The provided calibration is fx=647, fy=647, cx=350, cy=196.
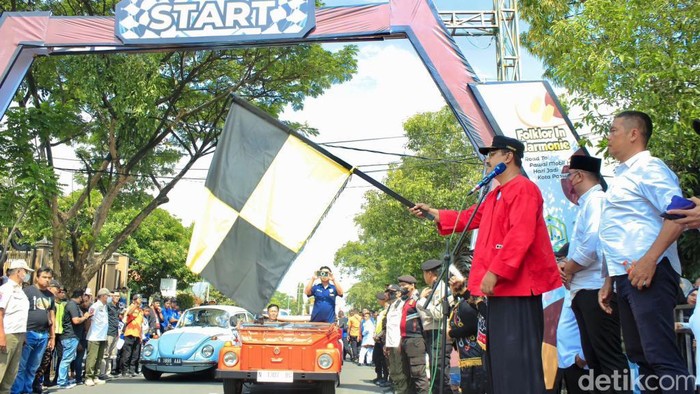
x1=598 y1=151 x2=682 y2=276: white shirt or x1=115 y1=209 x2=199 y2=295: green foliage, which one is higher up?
x1=115 y1=209 x2=199 y2=295: green foliage

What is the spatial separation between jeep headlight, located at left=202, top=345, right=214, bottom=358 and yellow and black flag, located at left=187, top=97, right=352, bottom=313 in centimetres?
788

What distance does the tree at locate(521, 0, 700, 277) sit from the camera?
8.62 m

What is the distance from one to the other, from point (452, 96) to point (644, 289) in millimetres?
5551

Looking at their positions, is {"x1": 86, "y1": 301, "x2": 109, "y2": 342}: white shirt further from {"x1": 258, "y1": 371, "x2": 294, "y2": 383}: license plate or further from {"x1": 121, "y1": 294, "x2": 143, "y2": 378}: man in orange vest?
{"x1": 258, "y1": 371, "x2": 294, "y2": 383}: license plate

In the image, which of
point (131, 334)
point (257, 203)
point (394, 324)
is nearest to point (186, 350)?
point (131, 334)

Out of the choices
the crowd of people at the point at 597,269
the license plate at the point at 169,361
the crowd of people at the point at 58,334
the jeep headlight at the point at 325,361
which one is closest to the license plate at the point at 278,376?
the jeep headlight at the point at 325,361

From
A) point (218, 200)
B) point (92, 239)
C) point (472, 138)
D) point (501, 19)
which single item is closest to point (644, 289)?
point (218, 200)

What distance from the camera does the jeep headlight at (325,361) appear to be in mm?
9672

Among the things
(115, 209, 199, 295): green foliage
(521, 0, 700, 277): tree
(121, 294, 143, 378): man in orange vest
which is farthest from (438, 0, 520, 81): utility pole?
(115, 209, 199, 295): green foliage

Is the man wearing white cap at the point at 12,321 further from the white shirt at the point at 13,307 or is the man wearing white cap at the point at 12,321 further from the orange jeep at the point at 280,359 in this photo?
the orange jeep at the point at 280,359

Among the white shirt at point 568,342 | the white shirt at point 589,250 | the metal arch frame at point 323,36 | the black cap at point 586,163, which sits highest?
the metal arch frame at point 323,36

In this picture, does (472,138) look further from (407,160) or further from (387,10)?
(407,160)

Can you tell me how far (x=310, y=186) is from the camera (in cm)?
586

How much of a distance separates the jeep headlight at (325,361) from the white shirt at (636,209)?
6.49 metres
